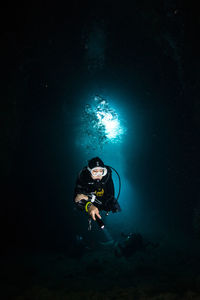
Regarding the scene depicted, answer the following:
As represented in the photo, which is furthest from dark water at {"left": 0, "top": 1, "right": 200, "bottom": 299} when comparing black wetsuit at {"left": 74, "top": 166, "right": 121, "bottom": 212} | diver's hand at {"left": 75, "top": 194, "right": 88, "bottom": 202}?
diver's hand at {"left": 75, "top": 194, "right": 88, "bottom": 202}

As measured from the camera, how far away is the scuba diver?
3699 millimetres

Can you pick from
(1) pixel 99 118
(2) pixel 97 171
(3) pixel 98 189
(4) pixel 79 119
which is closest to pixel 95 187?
(3) pixel 98 189

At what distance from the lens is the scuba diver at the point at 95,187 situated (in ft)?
12.1

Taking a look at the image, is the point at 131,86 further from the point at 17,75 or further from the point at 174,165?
the point at 17,75

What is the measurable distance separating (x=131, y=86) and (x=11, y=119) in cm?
1012

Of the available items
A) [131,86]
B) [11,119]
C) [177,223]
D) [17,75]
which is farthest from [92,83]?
[177,223]

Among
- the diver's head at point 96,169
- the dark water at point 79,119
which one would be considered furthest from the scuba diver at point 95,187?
the dark water at point 79,119

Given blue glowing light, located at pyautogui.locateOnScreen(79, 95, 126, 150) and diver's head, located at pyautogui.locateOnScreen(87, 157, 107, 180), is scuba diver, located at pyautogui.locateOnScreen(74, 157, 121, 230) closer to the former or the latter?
diver's head, located at pyautogui.locateOnScreen(87, 157, 107, 180)

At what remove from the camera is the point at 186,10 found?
362 inches

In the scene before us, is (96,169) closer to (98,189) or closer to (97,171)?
(97,171)

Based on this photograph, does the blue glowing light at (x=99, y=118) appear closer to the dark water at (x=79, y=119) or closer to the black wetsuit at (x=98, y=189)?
the dark water at (x=79, y=119)

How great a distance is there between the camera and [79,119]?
18625mm

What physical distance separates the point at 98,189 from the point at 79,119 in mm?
15426

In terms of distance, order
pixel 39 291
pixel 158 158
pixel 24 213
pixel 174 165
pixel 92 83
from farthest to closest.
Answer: pixel 158 158
pixel 174 165
pixel 92 83
pixel 24 213
pixel 39 291
